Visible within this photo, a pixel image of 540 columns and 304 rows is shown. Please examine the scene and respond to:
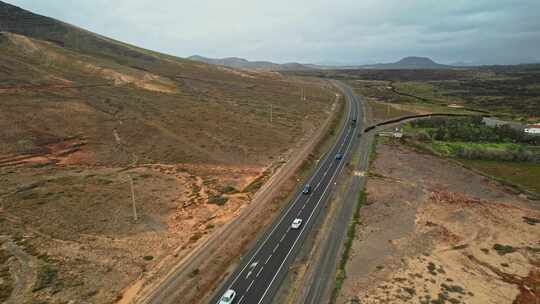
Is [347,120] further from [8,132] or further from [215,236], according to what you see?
[8,132]

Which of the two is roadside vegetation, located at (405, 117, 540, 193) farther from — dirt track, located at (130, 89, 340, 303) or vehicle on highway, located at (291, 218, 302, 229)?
dirt track, located at (130, 89, 340, 303)

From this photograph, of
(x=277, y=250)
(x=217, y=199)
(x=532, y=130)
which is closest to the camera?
(x=277, y=250)

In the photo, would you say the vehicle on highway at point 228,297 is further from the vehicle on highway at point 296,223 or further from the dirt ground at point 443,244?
the vehicle on highway at point 296,223

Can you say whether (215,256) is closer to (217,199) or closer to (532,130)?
(217,199)

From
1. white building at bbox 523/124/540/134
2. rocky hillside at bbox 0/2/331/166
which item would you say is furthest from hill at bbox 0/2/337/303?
white building at bbox 523/124/540/134

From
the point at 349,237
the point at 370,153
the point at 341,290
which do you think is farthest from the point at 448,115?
the point at 341,290

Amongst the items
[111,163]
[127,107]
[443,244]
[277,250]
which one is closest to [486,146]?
[443,244]

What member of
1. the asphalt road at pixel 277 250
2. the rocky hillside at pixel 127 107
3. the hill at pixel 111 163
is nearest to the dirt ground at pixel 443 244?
the asphalt road at pixel 277 250
